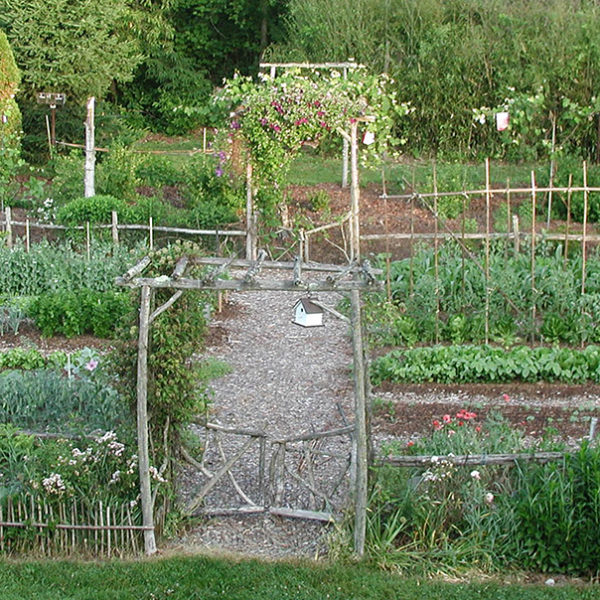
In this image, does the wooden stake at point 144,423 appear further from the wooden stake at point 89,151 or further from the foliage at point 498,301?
the wooden stake at point 89,151

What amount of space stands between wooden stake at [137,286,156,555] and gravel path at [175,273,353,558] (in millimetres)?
255

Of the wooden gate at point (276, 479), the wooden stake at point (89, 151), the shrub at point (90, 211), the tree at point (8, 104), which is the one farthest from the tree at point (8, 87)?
the wooden gate at point (276, 479)

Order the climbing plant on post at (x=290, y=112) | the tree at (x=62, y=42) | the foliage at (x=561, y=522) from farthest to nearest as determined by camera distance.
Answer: the tree at (x=62, y=42)
the climbing plant on post at (x=290, y=112)
the foliage at (x=561, y=522)

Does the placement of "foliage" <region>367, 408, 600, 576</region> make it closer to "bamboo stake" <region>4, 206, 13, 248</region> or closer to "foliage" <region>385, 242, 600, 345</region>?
"foliage" <region>385, 242, 600, 345</region>

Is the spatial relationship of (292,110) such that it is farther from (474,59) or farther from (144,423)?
(474,59)

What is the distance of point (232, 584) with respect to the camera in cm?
622

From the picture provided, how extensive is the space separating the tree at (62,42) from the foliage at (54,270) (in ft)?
21.9

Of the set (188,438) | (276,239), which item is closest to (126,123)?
(276,239)

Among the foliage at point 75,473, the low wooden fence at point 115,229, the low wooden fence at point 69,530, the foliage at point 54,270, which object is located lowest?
the low wooden fence at point 69,530

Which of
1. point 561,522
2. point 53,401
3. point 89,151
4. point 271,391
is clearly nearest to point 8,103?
point 89,151

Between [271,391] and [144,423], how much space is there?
10.6 feet

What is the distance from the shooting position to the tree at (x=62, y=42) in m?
18.0

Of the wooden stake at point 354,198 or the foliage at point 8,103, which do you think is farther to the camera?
the foliage at point 8,103

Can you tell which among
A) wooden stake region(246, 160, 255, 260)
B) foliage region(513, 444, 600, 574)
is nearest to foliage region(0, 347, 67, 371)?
wooden stake region(246, 160, 255, 260)
